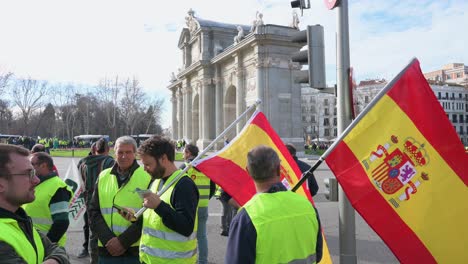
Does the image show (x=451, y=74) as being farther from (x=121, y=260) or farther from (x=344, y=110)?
(x=121, y=260)

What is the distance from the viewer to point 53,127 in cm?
10288

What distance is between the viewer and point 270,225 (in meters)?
2.44

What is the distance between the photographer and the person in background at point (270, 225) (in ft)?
7.93

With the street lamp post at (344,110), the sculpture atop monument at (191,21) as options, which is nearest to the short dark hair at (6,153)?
the street lamp post at (344,110)

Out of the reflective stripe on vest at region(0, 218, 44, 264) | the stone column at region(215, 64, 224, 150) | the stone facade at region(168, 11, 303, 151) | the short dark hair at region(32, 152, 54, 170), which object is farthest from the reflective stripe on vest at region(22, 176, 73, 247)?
the stone column at region(215, 64, 224, 150)

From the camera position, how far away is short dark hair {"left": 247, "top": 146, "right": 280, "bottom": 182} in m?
2.59

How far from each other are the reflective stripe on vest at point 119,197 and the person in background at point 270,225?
5.49 feet

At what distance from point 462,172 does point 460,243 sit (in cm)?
58

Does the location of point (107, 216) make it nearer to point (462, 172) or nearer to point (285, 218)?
point (285, 218)

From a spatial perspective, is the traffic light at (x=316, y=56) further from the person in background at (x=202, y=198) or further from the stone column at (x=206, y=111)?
the stone column at (x=206, y=111)

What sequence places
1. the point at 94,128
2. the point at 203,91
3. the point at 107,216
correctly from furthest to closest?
the point at 94,128
the point at 203,91
the point at 107,216

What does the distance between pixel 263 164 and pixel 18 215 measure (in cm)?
140

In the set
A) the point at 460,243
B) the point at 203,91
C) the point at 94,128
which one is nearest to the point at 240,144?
the point at 460,243

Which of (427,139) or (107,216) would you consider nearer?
(427,139)
